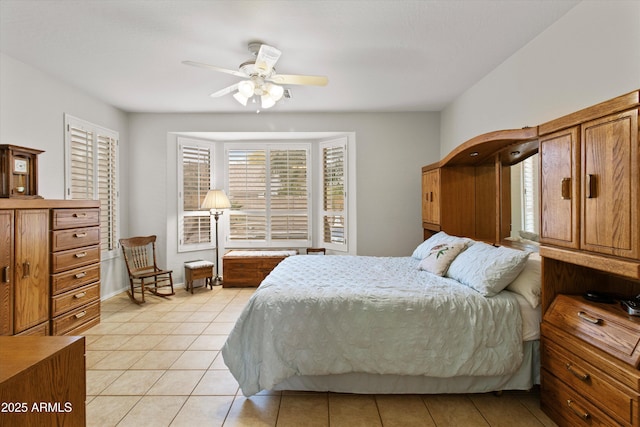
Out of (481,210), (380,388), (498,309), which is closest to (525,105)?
(481,210)

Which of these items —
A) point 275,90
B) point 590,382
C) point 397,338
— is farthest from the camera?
point 275,90

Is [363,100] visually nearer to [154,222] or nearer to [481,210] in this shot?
[481,210]

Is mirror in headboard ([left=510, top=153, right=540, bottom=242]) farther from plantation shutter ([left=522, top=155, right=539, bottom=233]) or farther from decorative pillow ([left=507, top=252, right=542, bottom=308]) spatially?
decorative pillow ([left=507, top=252, right=542, bottom=308])

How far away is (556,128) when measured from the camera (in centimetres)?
184

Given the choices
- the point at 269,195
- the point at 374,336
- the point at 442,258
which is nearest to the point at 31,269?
the point at 374,336

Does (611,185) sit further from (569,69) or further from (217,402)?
(217,402)

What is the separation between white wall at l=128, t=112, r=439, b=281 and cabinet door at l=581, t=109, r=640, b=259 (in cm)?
327

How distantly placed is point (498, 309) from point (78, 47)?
3.97 metres

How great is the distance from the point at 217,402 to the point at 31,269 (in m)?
2.03

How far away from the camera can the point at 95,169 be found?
4.20 meters

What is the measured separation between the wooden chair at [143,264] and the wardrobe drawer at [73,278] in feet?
2.52

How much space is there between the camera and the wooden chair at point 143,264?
14.3 feet

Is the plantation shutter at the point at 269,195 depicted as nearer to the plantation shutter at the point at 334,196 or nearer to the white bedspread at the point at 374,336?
the plantation shutter at the point at 334,196

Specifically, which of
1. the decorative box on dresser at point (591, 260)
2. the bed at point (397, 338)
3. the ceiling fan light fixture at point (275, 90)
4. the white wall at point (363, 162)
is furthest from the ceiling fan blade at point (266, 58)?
the white wall at point (363, 162)
